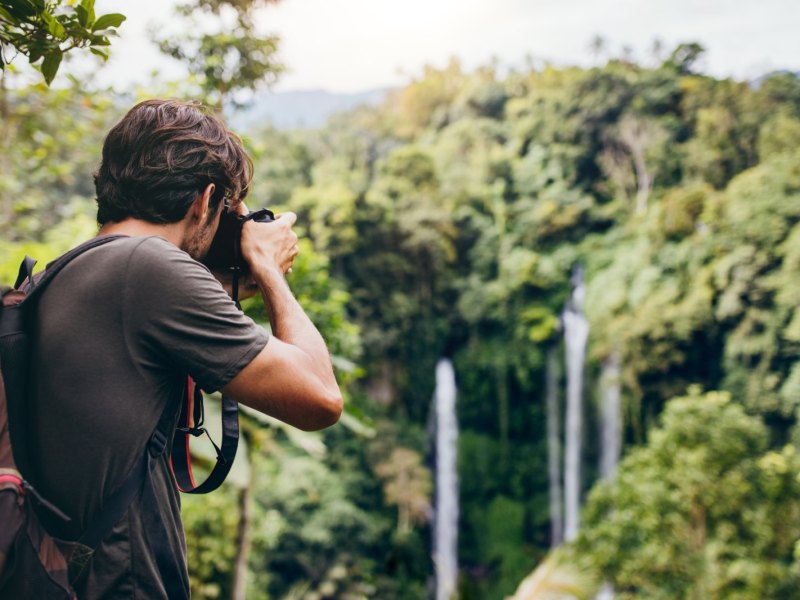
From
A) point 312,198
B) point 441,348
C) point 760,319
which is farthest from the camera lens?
point 441,348

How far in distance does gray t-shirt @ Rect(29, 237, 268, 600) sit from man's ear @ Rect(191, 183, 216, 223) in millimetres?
128

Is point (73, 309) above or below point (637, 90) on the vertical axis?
below

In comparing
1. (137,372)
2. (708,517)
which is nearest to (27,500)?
(137,372)

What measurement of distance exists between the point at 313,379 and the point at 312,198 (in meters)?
12.1

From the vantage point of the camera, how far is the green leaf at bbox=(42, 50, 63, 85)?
3.21 feet

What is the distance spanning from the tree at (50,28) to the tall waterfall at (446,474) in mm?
13409

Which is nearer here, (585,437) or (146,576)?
(146,576)

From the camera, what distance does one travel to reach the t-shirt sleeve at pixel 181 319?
2.50ft

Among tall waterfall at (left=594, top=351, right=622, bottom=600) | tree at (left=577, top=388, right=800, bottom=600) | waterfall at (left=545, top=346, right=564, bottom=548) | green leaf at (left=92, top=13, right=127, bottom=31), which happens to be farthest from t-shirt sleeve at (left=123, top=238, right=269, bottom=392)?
waterfall at (left=545, top=346, right=564, bottom=548)

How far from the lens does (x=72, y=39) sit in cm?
100

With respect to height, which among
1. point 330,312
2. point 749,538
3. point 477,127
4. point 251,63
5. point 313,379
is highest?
point 477,127

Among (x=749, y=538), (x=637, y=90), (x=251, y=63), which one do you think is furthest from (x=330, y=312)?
(x=637, y=90)

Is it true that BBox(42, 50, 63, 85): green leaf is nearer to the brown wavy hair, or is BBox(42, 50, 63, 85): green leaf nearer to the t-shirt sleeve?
the brown wavy hair

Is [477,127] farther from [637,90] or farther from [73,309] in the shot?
[73,309]
